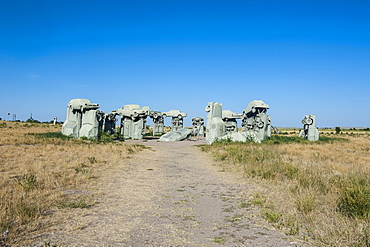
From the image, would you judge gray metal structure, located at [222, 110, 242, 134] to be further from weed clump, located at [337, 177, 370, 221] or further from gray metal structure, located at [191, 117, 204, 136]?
weed clump, located at [337, 177, 370, 221]

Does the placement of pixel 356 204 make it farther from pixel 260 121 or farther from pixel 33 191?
pixel 260 121

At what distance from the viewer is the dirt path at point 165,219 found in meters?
4.14

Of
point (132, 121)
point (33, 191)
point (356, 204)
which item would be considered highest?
point (132, 121)

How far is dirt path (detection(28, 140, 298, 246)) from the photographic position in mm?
4137

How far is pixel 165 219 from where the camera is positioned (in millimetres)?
5152

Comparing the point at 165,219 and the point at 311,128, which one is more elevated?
the point at 311,128

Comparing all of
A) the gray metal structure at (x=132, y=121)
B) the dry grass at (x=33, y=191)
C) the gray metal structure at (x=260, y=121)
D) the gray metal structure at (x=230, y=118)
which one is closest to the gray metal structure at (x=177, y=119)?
the gray metal structure at (x=230, y=118)

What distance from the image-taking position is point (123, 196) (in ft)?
22.5

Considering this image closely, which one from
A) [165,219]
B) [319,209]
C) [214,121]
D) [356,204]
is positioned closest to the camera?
[165,219]

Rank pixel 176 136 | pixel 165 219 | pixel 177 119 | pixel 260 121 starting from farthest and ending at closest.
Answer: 1. pixel 177 119
2. pixel 176 136
3. pixel 260 121
4. pixel 165 219

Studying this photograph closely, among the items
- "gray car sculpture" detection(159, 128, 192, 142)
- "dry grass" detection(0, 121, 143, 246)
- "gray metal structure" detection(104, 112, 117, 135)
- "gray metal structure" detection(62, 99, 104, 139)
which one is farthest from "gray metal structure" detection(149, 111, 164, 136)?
"dry grass" detection(0, 121, 143, 246)

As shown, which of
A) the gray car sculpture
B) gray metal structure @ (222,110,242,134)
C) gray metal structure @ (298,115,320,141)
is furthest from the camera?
gray metal structure @ (222,110,242,134)

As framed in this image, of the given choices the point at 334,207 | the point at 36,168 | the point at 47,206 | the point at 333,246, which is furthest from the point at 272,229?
the point at 36,168

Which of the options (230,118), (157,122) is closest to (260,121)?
(230,118)
